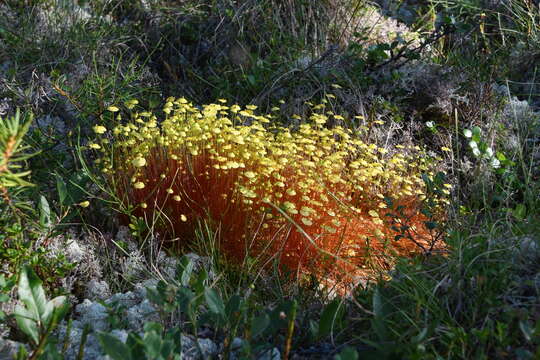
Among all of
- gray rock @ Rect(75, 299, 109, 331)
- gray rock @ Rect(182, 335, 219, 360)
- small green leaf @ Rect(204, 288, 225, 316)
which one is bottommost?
gray rock @ Rect(75, 299, 109, 331)

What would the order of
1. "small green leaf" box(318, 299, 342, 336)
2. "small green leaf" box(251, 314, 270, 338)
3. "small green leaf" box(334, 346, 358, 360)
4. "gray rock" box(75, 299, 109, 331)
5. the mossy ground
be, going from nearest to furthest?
"small green leaf" box(334, 346, 358, 360) < "small green leaf" box(251, 314, 270, 338) < "small green leaf" box(318, 299, 342, 336) < the mossy ground < "gray rock" box(75, 299, 109, 331)

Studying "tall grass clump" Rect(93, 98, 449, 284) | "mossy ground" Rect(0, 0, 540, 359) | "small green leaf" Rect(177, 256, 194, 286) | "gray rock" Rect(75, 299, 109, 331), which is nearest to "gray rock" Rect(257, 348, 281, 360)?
"mossy ground" Rect(0, 0, 540, 359)

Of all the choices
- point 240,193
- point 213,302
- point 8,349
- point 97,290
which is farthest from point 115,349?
point 240,193

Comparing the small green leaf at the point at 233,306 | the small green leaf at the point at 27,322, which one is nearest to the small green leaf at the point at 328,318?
the small green leaf at the point at 233,306

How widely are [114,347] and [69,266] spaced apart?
3.01 ft

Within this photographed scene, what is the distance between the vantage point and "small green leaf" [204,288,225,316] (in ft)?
5.83

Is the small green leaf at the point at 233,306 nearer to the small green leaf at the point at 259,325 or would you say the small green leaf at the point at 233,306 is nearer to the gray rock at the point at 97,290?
the small green leaf at the point at 259,325

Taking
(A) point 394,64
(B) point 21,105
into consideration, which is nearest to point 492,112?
(A) point 394,64

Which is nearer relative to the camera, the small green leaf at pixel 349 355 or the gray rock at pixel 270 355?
the small green leaf at pixel 349 355

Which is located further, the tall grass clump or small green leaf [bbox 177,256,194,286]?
the tall grass clump

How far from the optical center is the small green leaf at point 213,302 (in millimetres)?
1778

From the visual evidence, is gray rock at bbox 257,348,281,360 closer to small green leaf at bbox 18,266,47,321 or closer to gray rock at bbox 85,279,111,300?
small green leaf at bbox 18,266,47,321

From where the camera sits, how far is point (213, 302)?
1.79 meters

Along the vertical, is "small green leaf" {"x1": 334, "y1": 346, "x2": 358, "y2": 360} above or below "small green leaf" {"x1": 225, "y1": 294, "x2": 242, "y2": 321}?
above
